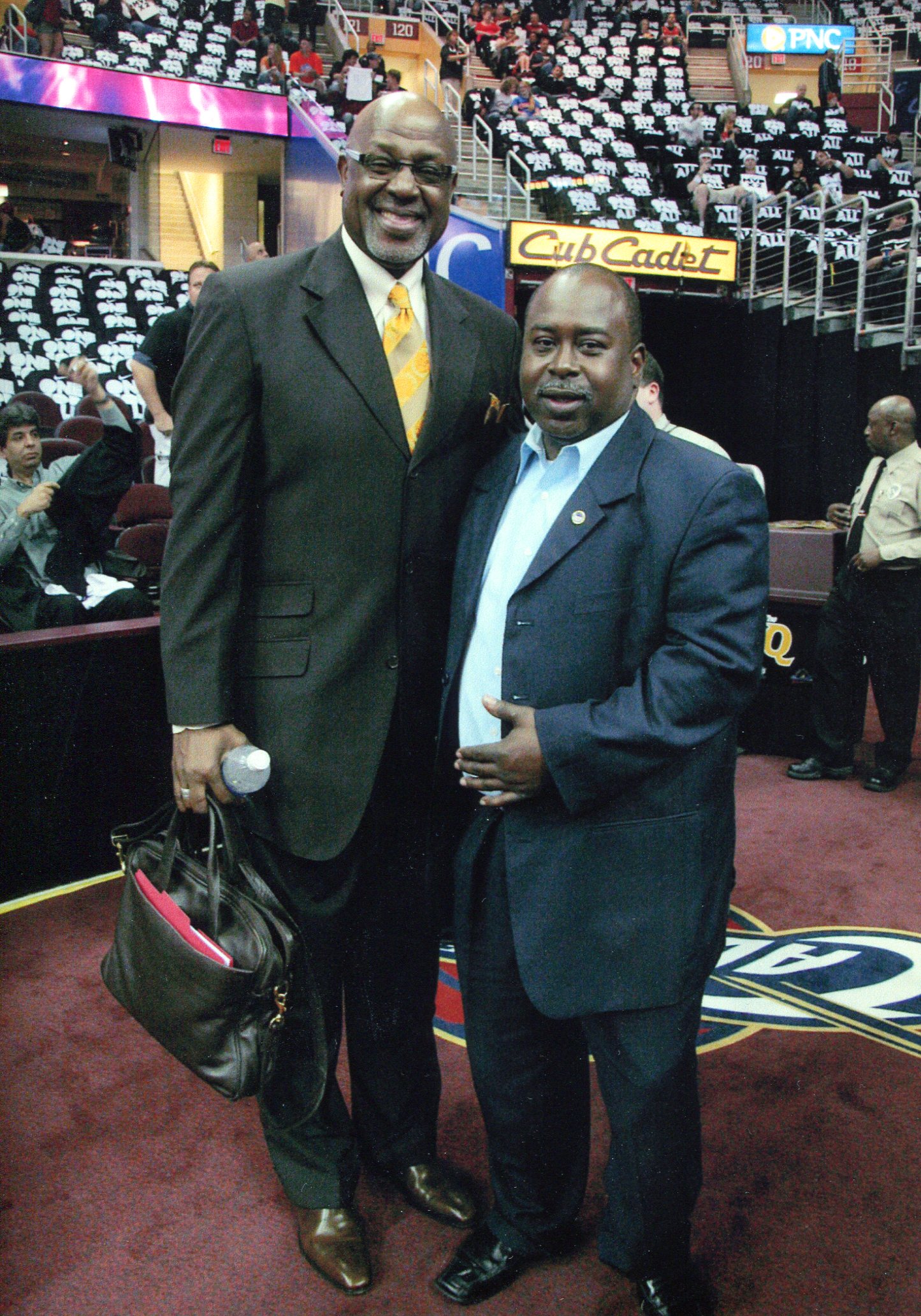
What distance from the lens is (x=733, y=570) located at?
1316mm

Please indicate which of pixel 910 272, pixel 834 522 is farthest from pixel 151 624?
pixel 910 272

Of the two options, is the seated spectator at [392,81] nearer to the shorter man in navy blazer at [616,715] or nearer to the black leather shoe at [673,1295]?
the shorter man in navy blazer at [616,715]

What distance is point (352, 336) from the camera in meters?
A: 1.52

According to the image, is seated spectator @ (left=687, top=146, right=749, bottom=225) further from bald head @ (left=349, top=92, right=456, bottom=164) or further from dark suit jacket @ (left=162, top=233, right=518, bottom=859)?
dark suit jacket @ (left=162, top=233, right=518, bottom=859)

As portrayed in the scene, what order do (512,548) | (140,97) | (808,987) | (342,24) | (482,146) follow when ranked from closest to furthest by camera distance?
1. (512,548)
2. (808,987)
3. (482,146)
4. (140,97)
5. (342,24)

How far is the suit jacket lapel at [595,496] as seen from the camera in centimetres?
137

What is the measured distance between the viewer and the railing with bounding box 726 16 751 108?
20.2 meters

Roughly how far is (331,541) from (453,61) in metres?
17.8

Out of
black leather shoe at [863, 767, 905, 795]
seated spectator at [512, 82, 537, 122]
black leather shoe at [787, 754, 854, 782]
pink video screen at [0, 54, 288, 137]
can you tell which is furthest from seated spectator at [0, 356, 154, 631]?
seated spectator at [512, 82, 537, 122]

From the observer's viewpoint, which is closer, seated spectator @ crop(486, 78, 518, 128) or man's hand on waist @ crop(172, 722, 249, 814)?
man's hand on waist @ crop(172, 722, 249, 814)

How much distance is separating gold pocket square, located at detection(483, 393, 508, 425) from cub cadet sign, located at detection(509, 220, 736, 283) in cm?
904

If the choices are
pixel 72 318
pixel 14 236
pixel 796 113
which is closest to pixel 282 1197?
pixel 72 318

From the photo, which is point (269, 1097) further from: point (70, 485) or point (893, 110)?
point (893, 110)

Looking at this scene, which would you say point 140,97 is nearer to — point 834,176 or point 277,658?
point 834,176
